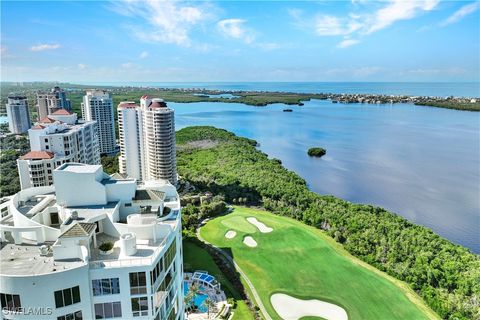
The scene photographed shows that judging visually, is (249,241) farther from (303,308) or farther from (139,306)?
(139,306)

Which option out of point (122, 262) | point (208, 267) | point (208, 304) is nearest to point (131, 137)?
point (208, 267)

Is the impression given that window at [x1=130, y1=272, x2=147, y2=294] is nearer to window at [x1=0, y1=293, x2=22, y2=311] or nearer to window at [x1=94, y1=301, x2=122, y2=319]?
window at [x1=94, y1=301, x2=122, y2=319]

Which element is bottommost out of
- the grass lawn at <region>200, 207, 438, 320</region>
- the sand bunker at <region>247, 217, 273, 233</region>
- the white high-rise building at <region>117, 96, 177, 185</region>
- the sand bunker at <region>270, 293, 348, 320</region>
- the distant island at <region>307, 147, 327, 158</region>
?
the sand bunker at <region>270, 293, 348, 320</region>

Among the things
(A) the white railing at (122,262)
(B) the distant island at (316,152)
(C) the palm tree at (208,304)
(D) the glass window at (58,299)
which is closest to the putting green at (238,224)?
(C) the palm tree at (208,304)

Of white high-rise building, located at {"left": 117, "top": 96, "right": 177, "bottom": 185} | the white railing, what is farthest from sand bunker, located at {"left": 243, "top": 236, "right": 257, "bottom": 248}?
the white railing

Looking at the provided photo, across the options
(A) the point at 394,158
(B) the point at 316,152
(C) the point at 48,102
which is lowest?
(A) the point at 394,158

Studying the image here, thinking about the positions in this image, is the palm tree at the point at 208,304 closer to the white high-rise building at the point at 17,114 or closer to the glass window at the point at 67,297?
the glass window at the point at 67,297
